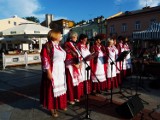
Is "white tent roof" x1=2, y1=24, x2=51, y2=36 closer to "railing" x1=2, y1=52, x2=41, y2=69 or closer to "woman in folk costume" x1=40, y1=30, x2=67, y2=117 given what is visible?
"railing" x1=2, y1=52, x2=41, y2=69

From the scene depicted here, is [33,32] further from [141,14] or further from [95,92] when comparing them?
[141,14]

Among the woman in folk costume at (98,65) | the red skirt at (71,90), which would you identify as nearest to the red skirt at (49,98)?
the red skirt at (71,90)

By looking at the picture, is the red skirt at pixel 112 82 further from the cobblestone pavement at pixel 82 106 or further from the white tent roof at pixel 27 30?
the white tent roof at pixel 27 30

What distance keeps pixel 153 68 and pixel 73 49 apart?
4.65 m

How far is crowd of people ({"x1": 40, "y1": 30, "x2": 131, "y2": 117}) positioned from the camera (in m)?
4.62

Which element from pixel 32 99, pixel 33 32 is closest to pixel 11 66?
pixel 33 32

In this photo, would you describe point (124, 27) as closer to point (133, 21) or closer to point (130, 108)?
point (133, 21)

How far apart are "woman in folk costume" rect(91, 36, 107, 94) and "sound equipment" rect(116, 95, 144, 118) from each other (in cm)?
177

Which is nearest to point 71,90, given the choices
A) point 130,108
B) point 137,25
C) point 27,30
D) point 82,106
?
point 82,106

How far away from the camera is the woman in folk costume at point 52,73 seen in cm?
452

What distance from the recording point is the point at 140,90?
Answer: 24.1 feet

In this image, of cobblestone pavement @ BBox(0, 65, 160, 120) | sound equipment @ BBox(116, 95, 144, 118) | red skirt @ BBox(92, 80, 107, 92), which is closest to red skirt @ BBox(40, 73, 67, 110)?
cobblestone pavement @ BBox(0, 65, 160, 120)

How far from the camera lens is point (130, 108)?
4.46m

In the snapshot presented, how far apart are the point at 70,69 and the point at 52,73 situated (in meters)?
0.85
